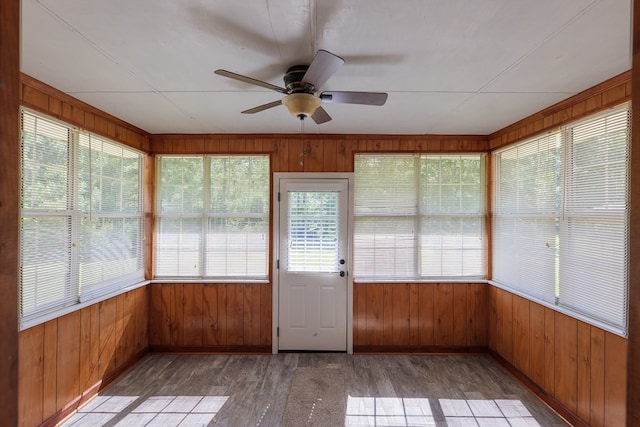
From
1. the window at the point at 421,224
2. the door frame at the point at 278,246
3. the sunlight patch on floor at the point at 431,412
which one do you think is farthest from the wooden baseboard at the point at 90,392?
the window at the point at 421,224

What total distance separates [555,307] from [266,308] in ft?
9.07

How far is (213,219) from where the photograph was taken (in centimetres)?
336

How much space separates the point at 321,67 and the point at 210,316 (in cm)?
296

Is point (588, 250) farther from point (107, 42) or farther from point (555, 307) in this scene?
point (107, 42)

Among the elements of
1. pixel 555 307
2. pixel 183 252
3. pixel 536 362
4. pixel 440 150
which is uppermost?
pixel 440 150

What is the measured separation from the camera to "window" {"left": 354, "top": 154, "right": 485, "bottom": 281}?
11.0 feet

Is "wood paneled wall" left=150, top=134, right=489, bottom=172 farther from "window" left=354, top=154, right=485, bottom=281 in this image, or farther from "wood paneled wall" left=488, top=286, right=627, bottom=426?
"wood paneled wall" left=488, top=286, right=627, bottom=426

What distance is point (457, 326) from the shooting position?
10.9ft

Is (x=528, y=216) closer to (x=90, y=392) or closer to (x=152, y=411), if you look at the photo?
(x=152, y=411)

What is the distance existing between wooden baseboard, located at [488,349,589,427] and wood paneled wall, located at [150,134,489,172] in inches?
92.0

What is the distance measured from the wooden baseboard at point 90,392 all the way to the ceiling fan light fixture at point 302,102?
285 centimetres

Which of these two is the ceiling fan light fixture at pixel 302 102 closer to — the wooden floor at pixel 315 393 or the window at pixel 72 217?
the window at pixel 72 217

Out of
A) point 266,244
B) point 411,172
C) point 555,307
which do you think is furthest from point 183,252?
point 555,307

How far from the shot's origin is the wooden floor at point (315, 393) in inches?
89.3
